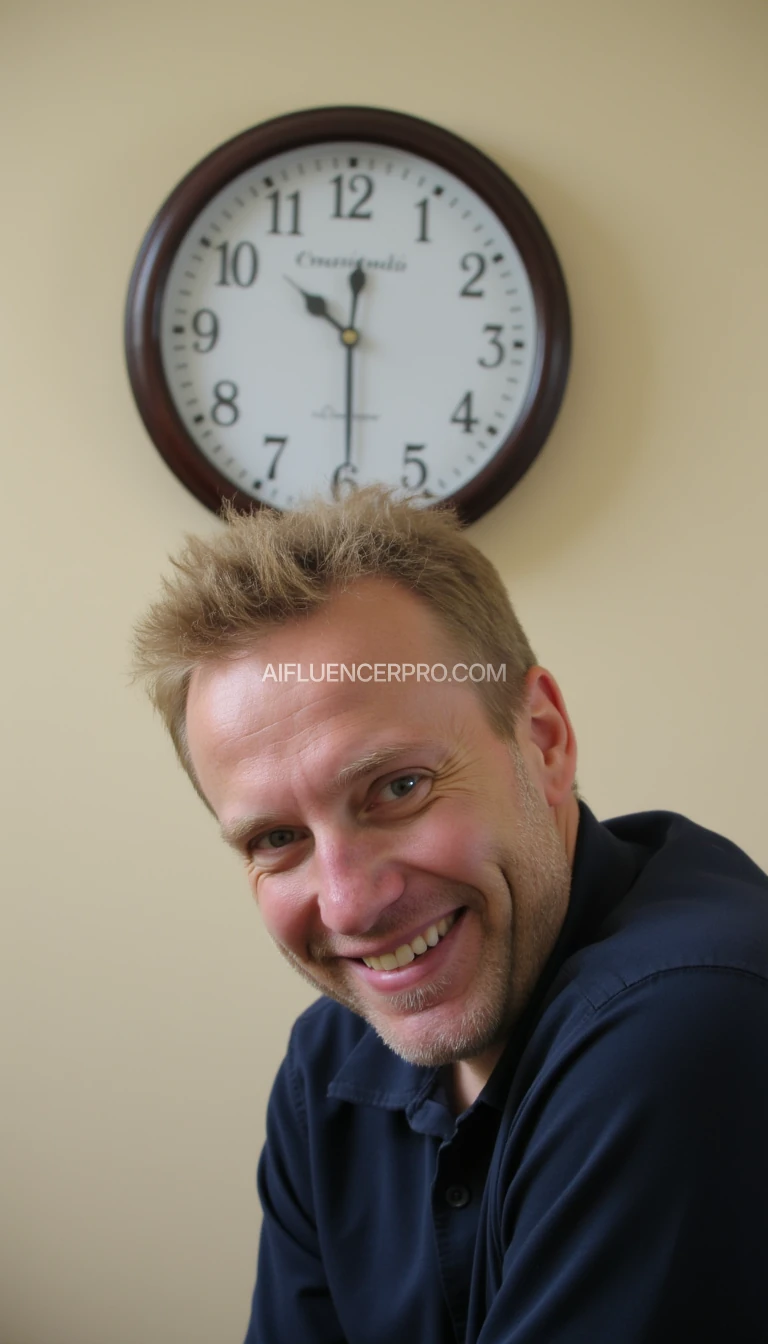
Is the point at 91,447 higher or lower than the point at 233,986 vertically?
higher

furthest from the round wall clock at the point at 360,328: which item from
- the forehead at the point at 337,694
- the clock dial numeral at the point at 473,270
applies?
the forehead at the point at 337,694

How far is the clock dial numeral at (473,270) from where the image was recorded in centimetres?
157

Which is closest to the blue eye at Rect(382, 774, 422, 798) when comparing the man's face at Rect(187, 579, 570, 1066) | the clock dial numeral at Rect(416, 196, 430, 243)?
the man's face at Rect(187, 579, 570, 1066)

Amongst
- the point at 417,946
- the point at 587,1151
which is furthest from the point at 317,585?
the point at 587,1151

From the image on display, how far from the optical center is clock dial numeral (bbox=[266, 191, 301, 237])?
1.56m

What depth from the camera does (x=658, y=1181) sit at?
0.71 meters

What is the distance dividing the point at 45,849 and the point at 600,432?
0.96m

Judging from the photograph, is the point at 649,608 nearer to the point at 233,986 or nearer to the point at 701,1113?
the point at 233,986

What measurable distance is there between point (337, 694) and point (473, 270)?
0.89 metres

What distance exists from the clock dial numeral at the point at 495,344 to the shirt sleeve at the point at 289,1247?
0.92 meters

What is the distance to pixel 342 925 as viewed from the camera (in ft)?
2.96

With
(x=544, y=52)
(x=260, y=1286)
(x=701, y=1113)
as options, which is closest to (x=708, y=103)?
(x=544, y=52)

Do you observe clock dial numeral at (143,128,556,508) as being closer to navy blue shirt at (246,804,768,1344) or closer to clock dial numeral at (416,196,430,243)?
clock dial numeral at (416,196,430,243)

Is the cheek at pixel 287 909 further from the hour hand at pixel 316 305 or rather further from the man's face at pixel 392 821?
the hour hand at pixel 316 305
